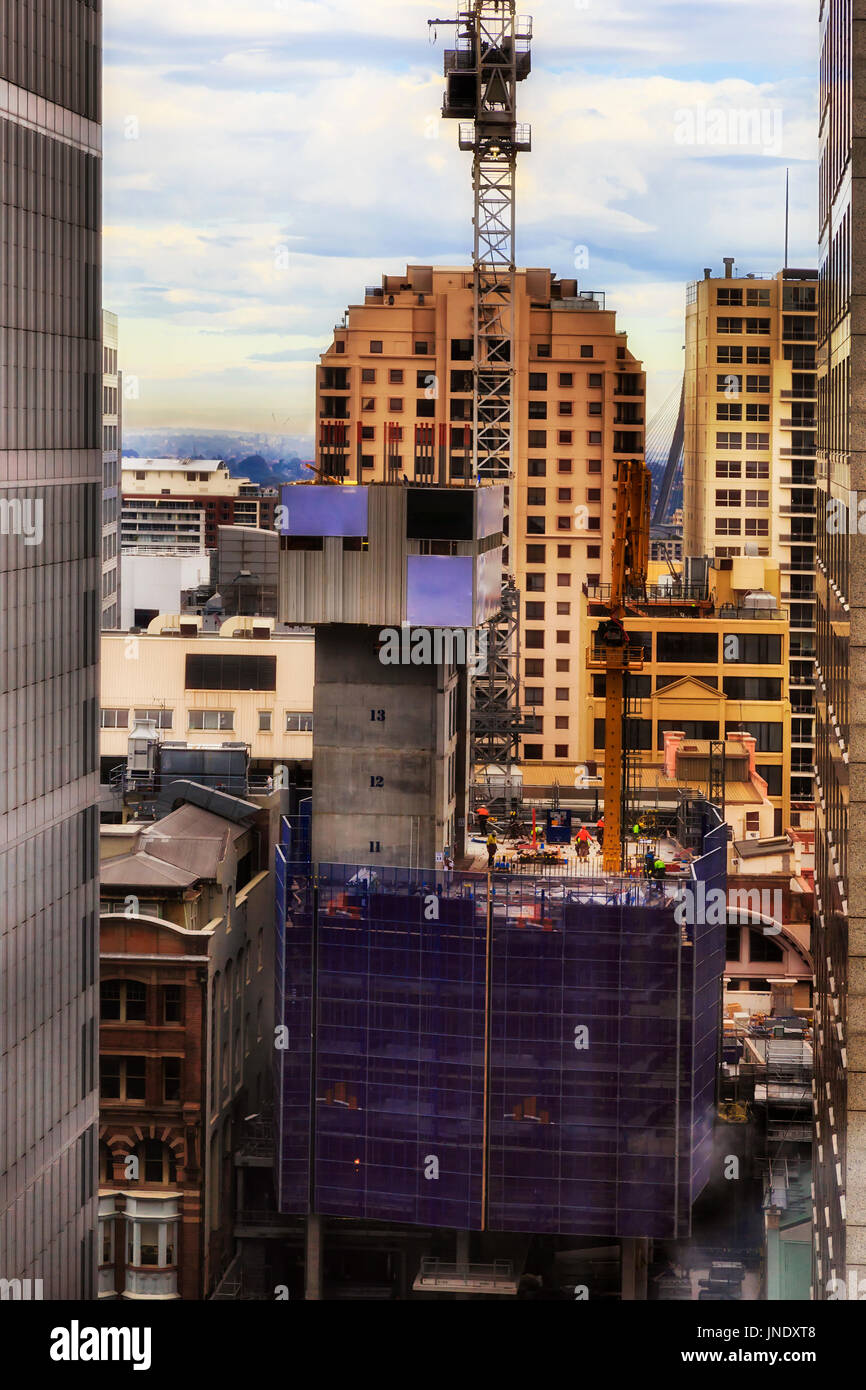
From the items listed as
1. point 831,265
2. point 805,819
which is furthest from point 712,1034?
point 805,819

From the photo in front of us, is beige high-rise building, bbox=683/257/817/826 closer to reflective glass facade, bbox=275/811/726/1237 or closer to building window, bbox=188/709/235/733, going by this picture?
building window, bbox=188/709/235/733

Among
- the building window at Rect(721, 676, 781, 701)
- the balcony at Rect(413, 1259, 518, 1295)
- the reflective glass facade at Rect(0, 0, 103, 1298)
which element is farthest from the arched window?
the building window at Rect(721, 676, 781, 701)

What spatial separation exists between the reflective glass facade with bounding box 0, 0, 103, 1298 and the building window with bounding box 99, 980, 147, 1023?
24.7 m

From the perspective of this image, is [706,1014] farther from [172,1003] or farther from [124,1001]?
[124,1001]

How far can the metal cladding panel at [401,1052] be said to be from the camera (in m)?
74.1

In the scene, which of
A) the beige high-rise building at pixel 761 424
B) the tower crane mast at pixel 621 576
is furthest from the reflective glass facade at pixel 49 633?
the beige high-rise building at pixel 761 424

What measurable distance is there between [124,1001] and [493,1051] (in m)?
12.2

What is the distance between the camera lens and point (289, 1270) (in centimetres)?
7988


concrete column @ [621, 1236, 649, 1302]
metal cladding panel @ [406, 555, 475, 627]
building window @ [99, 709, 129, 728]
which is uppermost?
metal cladding panel @ [406, 555, 475, 627]

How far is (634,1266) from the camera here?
75.0 meters

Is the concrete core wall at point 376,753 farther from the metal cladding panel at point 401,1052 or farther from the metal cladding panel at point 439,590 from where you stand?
the metal cladding panel at point 401,1052

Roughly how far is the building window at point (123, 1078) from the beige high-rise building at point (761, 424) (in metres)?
80.4

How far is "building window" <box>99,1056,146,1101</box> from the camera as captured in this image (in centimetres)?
7519

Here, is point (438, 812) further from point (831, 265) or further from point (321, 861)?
point (831, 265)
